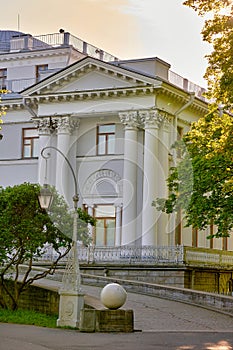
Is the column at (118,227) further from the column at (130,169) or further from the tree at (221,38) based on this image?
the tree at (221,38)

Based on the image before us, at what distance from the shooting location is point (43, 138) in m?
44.3

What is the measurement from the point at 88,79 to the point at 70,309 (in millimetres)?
23174

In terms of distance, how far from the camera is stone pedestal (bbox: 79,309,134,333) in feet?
62.3

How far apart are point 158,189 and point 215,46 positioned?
17.4m

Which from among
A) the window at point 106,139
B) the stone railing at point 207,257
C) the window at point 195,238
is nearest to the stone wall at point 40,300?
the stone railing at point 207,257

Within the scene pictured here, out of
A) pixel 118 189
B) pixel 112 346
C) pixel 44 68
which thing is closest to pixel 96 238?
pixel 118 189

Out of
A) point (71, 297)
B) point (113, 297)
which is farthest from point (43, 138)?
point (113, 297)

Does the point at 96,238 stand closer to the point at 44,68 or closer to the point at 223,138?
the point at 44,68

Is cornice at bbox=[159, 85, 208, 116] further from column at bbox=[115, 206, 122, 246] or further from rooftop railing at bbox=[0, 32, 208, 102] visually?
column at bbox=[115, 206, 122, 246]

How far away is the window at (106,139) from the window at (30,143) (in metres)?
3.95

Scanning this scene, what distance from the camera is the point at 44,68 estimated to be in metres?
47.6

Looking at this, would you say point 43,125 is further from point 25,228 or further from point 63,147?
point 25,228

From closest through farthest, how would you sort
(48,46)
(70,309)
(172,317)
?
1. (70,309)
2. (172,317)
3. (48,46)

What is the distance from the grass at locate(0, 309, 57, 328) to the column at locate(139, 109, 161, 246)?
15501 mm
